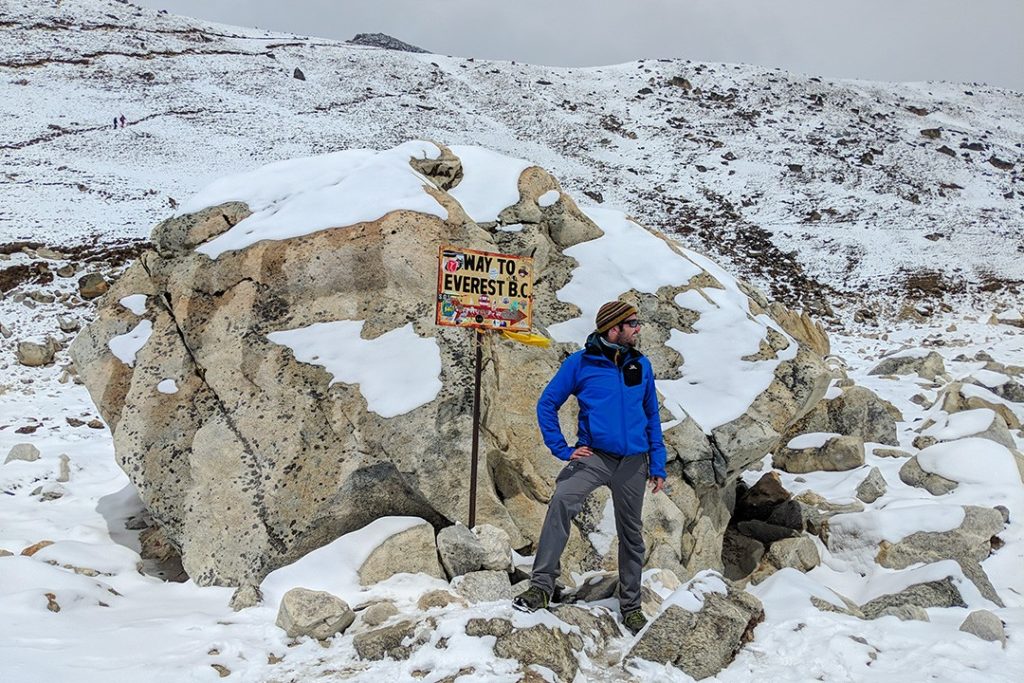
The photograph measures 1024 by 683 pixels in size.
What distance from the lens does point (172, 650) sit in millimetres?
4230

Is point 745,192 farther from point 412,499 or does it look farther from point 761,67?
point 412,499

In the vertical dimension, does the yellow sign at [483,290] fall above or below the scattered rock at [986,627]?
above

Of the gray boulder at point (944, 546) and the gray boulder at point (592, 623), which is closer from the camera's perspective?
the gray boulder at point (592, 623)

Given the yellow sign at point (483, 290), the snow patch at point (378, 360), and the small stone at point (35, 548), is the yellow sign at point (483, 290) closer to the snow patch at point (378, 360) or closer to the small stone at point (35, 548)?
the snow patch at point (378, 360)

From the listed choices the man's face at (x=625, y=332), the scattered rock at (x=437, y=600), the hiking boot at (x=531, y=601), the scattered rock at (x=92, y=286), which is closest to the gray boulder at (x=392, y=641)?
the scattered rock at (x=437, y=600)

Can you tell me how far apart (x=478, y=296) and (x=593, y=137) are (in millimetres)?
45825

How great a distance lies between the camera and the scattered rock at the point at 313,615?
4.46 m

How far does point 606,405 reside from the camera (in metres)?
4.71

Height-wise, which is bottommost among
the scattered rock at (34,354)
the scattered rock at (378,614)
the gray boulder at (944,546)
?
the gray boulder at (944,546)

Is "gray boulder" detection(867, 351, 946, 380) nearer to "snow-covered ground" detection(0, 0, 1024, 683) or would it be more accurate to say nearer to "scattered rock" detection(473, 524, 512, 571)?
"snow-covered ground" detection(0, 0, 1024, 683)

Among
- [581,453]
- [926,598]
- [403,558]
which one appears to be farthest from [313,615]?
[926,598]

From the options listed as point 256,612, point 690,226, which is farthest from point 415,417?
point 690,226

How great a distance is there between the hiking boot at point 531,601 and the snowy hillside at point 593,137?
73.7 ft

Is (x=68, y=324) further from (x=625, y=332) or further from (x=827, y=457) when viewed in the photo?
(x=827, y=457)
